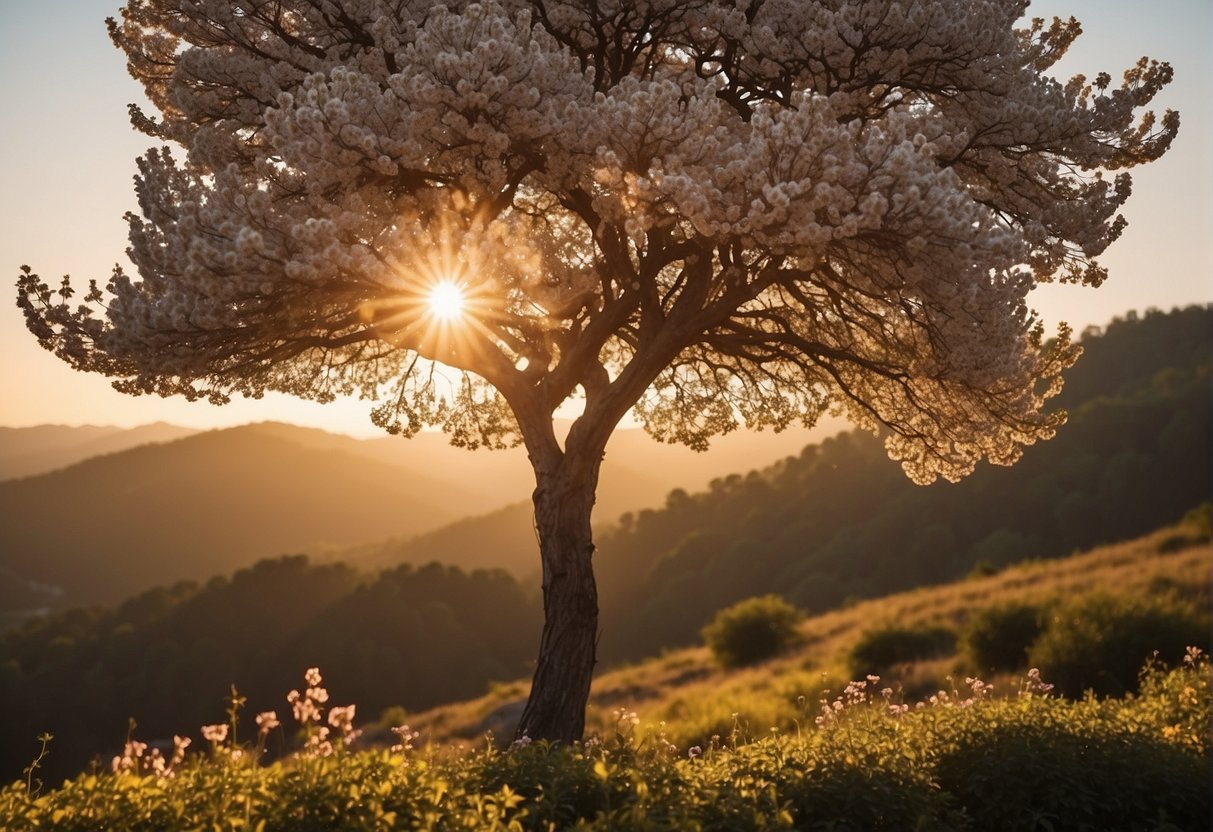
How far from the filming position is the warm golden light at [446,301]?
1022 centimetres

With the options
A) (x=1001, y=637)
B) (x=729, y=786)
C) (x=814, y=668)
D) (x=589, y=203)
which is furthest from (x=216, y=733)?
(x=814, y=668)

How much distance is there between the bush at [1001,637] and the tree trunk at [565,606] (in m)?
11.9

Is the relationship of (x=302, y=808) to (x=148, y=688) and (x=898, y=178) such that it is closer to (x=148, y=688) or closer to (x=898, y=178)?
(x=898, y=178)

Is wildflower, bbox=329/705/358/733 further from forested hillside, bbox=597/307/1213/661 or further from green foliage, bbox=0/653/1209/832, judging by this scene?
forested hillside, bbox=597/307/1213/661

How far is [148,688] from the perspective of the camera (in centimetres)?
7819

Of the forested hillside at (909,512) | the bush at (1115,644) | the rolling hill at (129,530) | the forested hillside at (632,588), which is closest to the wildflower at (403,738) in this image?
the bush at (1115,644)

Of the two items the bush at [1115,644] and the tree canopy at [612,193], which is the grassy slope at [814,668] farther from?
the tree canopy at [612,193]

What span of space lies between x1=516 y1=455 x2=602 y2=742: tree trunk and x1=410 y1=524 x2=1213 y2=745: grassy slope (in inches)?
267

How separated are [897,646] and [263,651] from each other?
231ft

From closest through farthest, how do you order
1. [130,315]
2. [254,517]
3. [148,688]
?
[130,315] < [148,688] < [254,517]

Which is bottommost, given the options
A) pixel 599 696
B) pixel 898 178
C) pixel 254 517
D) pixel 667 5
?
pixel 599 696

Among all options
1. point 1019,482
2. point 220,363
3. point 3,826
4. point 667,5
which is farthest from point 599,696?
point 1019,482

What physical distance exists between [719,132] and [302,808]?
7.03 meters

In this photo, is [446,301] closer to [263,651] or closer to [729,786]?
[729,786]
